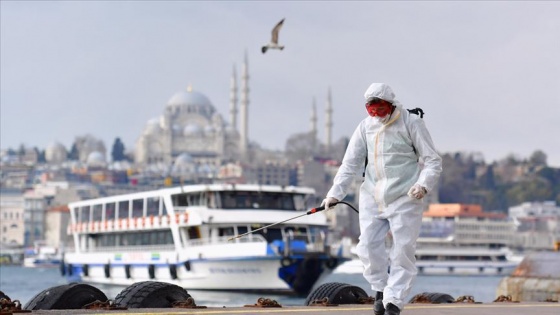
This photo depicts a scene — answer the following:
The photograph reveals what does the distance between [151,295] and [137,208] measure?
3270 centimetres

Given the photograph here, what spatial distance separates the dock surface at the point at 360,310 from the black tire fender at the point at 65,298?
0.42 meters

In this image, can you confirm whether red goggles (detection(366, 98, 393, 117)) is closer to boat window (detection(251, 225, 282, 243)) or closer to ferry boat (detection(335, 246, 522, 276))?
boat window (detection(251, 225, 282, 243))

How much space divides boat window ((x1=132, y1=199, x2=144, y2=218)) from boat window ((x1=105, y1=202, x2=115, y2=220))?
185 centimetres

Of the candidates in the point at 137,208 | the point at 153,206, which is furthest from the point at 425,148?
the point at 137,208

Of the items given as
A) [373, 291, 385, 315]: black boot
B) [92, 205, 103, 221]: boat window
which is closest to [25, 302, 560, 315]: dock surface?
[373, 291, 385, 315]: black boot

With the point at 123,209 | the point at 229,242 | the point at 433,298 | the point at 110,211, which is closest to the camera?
the point at 433,298

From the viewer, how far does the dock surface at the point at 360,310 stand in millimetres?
6469

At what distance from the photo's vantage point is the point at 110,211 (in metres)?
42.2

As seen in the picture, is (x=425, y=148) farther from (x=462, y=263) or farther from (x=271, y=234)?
(x=462, y=263)

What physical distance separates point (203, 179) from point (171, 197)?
484 ft

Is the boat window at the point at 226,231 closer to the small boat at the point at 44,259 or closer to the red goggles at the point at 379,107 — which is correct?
the red goggles at the point at 379,107

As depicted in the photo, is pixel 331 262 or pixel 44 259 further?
pixel 44 259

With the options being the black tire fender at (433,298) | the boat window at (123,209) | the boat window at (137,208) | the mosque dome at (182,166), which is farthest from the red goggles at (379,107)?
the mosque dome at (182,166)

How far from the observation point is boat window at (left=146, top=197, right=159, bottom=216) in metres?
38.2
